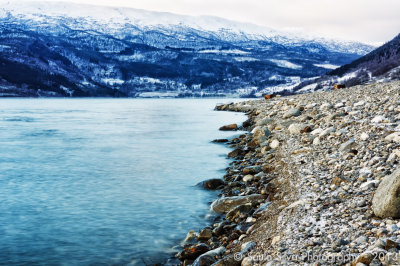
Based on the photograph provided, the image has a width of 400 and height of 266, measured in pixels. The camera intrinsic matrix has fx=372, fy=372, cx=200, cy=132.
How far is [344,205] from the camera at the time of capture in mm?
7363

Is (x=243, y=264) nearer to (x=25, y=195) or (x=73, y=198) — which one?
(x=73, y=198)

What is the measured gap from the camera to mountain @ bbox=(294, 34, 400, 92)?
118125 mm

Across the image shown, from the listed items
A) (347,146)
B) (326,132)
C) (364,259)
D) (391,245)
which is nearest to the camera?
(364,259)

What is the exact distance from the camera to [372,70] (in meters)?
136

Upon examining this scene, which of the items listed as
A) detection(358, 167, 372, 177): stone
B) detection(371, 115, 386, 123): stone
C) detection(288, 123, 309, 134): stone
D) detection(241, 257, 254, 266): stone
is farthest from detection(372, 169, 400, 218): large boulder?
detection(288, 123, 309, 134): stone

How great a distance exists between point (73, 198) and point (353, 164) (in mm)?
9174

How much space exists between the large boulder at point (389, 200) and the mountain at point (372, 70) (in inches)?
4279

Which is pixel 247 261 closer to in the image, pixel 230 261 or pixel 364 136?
pixel 230 261

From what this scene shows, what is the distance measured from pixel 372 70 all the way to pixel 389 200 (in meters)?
144

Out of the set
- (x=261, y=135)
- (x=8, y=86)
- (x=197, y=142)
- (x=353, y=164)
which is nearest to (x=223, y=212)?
(x=353, y=164)

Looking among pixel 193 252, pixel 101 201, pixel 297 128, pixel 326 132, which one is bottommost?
pixel 101 201

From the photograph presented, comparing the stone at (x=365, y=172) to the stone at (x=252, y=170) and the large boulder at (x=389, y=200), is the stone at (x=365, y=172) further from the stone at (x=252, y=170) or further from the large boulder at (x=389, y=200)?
the stone at (x=252, y=170)

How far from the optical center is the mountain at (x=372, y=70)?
118125 millimetres

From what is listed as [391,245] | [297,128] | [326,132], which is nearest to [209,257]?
[391,245]
